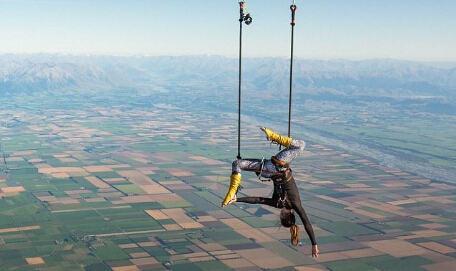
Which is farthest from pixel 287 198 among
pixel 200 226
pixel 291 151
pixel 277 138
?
pixel 200 226

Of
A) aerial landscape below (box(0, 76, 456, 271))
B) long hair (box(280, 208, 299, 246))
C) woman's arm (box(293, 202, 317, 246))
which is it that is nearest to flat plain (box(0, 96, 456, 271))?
aerial landscape below (box(0, 76, 456, 271))

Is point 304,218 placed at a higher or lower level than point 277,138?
lower

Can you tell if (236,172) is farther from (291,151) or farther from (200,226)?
(200,226)

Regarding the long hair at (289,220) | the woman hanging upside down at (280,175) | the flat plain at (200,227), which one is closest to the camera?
the woman hanging upside down at (280,175)

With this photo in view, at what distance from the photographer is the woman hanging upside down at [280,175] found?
20.8 meters

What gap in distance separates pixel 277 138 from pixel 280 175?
173 centimetres

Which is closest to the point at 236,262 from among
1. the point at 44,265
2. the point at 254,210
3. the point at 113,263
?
the point at 113,263

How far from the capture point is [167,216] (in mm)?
135750

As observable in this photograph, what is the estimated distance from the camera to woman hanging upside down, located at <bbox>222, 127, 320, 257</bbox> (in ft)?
68.3

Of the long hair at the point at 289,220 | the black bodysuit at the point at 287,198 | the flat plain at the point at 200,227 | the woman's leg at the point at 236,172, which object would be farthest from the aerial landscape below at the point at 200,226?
the woman's leg at the point at 236,172

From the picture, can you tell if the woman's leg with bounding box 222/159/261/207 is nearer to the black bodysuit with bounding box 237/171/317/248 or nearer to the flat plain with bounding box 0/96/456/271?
the black bodysuit with bounding box 237/171/317/248

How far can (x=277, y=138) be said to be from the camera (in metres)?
21.0

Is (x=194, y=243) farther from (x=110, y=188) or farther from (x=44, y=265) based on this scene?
(x=110, y=188)

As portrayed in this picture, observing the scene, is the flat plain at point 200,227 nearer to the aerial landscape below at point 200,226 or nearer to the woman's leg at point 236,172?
the aerial landscape below at point 200,226
